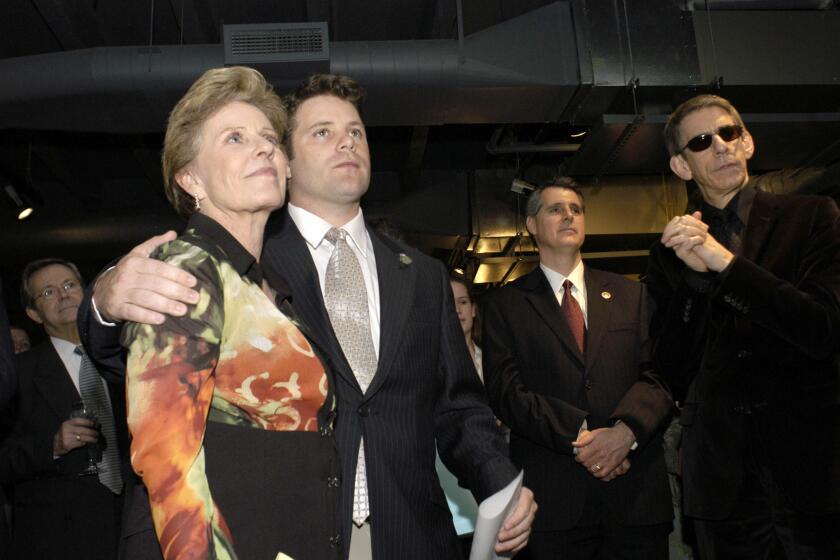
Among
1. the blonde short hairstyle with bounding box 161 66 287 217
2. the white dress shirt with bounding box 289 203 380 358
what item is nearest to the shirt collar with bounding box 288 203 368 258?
the white dress shirt with bounding box 289 203 380 358

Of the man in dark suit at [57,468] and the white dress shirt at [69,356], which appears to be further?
the white dress shirt at [69,356]

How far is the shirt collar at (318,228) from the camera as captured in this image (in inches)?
82.5

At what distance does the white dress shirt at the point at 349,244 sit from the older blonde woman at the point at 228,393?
0.42 metres

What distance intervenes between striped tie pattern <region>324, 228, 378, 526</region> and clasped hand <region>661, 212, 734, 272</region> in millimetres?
893

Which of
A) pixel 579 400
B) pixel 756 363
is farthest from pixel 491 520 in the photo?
pixel 579 400

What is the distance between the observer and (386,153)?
30.6 ft

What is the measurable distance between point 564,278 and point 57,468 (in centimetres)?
221

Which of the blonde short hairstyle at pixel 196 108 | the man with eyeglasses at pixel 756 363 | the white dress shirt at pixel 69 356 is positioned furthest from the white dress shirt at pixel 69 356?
the man with eyeglasses at pixel 756 363

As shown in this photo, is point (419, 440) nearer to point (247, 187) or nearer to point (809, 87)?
point (247, 187)

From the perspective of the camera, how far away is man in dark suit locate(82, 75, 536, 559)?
1699mm

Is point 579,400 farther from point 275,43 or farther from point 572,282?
point 275,43

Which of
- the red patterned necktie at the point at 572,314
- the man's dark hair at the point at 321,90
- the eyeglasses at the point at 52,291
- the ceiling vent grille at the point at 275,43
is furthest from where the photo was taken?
the ceiling vent grille at the point at 275,43

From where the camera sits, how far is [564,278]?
3.17 meters

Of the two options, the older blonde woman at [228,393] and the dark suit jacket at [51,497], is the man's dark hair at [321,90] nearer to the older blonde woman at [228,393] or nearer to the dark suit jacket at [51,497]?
the older blonde woman at [228,393]
